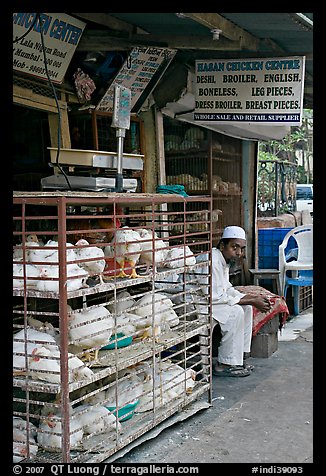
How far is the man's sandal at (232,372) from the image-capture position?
597 centimetres

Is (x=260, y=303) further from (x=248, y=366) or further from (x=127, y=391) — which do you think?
(x=127, y=391)

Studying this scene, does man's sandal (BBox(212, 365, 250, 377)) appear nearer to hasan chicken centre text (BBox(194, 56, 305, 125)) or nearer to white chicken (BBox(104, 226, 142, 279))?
white chicken (BBox(104, 226, 142, 279))

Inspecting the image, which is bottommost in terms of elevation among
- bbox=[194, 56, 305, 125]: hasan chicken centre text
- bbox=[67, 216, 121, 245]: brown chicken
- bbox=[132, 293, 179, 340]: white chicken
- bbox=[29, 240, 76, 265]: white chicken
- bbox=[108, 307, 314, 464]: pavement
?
bbox=[108, 307, 314, 464]: pavement

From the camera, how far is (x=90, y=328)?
3533 mm

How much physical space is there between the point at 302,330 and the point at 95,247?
5.17 metres

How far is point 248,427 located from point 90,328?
6.14ft

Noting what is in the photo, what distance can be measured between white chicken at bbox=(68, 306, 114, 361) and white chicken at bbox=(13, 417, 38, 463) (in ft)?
1.92

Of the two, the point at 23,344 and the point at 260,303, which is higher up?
the point at 23,344

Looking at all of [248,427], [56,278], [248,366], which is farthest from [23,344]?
[248,366]

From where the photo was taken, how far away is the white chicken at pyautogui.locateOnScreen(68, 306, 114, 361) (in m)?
3.47

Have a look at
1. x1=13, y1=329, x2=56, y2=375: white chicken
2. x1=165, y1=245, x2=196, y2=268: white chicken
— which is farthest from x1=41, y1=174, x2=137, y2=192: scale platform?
x1=13, y1=329, x2=56, y2=375: white chicken

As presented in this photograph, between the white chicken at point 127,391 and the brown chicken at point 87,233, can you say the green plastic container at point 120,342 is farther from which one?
the brown chicken at point 87,233

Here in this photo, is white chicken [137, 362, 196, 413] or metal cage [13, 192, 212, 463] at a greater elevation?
metal cage [13, 192, 212, 463]
